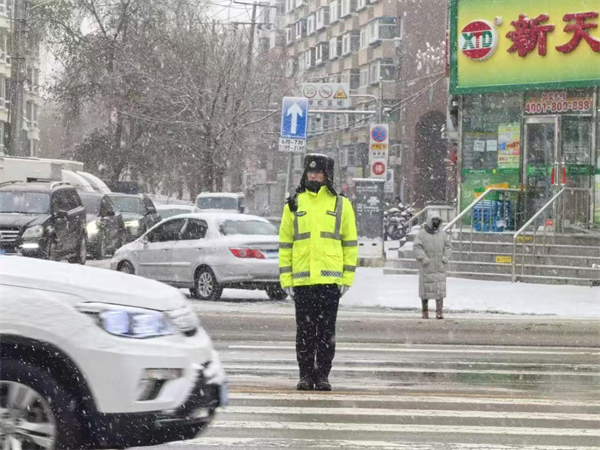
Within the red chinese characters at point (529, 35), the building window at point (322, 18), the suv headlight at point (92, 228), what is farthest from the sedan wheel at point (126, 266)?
the building window at point (322, 18)

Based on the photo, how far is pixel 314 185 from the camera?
952cm

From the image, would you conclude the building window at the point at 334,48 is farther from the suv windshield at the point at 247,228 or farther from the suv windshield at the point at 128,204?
the suv windshield at the point at 247,228

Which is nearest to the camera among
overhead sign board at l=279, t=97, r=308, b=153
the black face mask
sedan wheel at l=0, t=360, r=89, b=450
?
sedan wheel at l=0, t=360, r=89, b=450

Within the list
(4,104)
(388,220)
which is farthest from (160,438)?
(4,104)

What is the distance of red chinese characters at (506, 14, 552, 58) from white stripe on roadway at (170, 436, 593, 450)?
69.8 feet

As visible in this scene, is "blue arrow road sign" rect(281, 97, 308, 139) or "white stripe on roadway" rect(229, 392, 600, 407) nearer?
"white stripe on roadway" rect(229, 392, 600, 407)

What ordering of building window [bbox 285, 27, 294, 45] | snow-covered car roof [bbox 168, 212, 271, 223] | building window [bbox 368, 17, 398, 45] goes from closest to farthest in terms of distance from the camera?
snow-covered car roof [bbox 168, 212, 271, 223] → building window [bbox 368, 17, 398, 45] → building window [bbox 285, 27, 294, 45]

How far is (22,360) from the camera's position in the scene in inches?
239

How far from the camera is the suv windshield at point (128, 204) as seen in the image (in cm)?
3538

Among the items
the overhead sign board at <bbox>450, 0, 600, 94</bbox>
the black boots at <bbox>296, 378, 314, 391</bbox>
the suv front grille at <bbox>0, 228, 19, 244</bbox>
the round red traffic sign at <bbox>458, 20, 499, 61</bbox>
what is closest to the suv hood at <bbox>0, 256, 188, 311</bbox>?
the black boots at <bbox>296, 378, 314, 391</bbox>

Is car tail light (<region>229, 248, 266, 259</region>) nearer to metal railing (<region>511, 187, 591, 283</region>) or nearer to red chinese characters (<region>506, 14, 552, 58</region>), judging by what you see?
metal railing (<region>511, 187, 591, 283</region>)

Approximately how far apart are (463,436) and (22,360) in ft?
9.76

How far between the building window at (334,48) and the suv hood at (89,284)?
6882 cm

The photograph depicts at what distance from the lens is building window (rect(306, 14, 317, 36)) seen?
82438 mm
